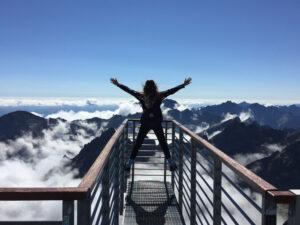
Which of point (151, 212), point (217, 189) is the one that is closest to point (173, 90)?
point (217, 189)

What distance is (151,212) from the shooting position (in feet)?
20.7

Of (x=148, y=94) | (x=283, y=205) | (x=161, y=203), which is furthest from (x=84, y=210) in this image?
(x=161, y=203)

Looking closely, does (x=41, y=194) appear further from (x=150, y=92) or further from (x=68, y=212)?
(x=150, y=92)

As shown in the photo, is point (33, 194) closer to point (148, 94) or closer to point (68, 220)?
point (68, 220)

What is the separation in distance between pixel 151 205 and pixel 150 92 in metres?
2.99

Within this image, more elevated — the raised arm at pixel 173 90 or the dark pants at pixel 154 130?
the raised arm at pixel 173 90

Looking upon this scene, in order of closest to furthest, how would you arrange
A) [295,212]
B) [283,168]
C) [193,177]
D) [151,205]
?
[295,212] < [193,177] < [151,205] < [283,168]

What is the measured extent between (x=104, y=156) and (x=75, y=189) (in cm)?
120

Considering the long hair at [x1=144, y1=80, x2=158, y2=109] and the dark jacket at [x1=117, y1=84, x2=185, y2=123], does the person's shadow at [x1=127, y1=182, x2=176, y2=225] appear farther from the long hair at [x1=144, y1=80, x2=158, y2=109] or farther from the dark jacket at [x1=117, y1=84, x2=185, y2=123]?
the long hair at [x1=144, y1=80, x2=158, y2=109]

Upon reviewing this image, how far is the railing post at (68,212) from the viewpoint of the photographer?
1825 millimetres

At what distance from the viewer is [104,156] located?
312 centimetres

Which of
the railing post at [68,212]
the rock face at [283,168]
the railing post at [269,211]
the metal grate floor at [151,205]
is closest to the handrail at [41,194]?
the railing post at [68,212]

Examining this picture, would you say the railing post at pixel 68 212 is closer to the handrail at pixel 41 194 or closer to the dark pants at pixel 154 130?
the handrail at pixel 41 194

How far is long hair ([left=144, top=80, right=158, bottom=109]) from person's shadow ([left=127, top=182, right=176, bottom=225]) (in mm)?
2594
